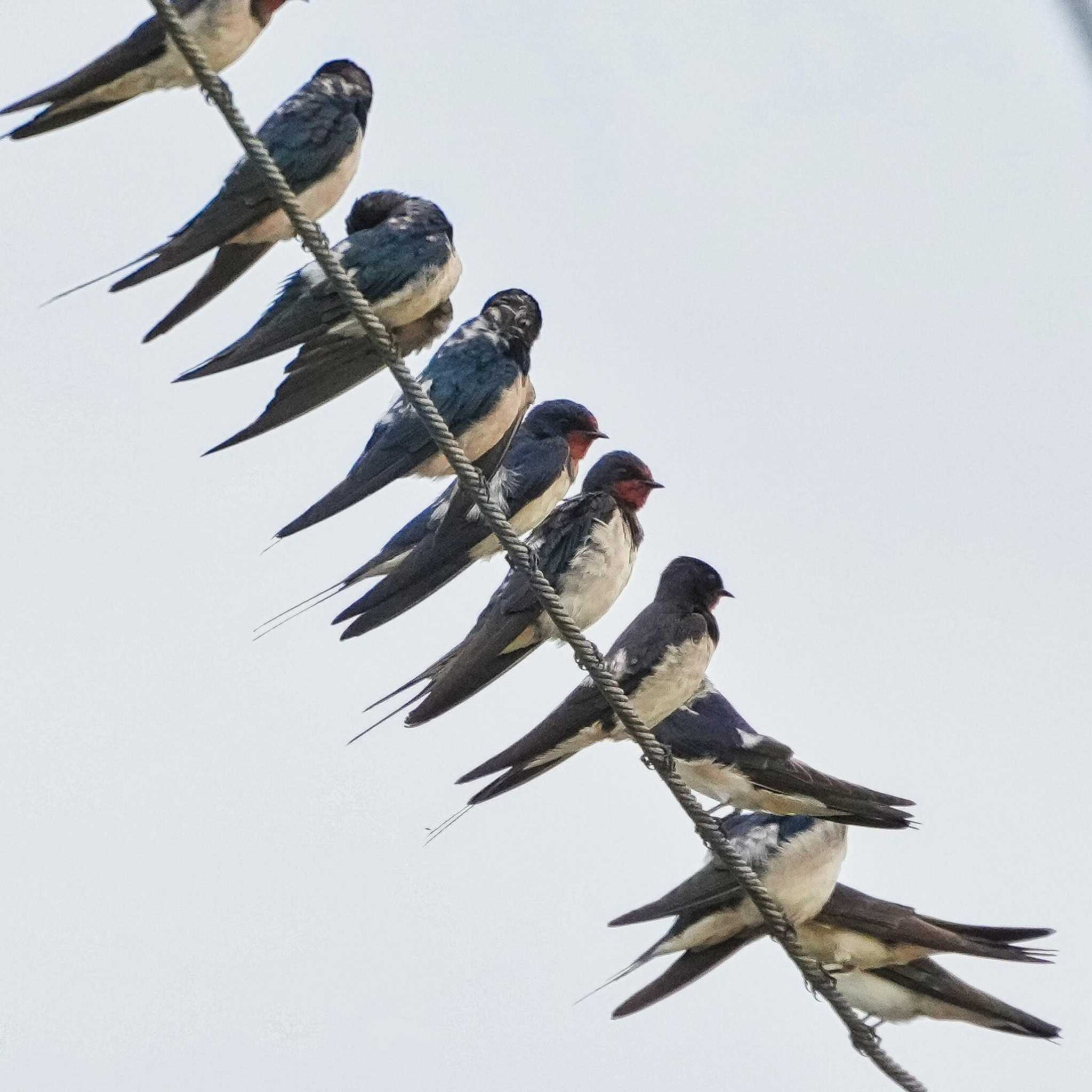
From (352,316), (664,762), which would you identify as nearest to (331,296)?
(352,316)

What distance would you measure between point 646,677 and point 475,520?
Answer: 1.91 ft

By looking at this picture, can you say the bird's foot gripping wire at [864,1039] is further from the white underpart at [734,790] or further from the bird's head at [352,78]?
the bird's head at [352,78]

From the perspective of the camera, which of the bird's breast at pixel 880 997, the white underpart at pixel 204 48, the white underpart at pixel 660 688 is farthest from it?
the bird's breast at pixel 880 997

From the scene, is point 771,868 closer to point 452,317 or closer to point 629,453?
point 629,453

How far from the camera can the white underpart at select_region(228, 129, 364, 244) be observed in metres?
4.32

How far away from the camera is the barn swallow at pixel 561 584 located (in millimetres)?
4031

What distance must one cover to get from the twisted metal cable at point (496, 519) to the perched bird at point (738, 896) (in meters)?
0.83

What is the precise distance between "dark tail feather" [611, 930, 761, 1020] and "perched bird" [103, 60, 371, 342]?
6.61ft

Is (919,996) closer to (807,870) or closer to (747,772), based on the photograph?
(807,870)

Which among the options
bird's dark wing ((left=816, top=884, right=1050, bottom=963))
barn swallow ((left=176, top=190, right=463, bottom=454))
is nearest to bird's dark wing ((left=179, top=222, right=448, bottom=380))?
barn swallow ((left=176, top=190, right=463, bottom=454))

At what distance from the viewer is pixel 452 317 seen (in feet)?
15.9

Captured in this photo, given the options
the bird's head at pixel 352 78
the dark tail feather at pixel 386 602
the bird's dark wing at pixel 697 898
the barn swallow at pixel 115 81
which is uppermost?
the bird's head at pixel 352 78

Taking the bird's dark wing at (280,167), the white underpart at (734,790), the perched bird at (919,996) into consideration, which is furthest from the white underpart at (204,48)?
the perched bird at (919,996)

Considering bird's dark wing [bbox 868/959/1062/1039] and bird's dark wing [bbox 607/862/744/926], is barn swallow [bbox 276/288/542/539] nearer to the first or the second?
bird's dark wing [bbox 607/862/744/926]
